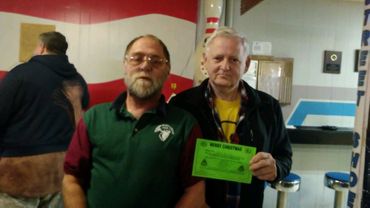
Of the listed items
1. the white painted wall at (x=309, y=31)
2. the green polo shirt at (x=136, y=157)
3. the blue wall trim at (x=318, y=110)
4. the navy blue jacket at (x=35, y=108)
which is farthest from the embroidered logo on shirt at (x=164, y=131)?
the blue wall trim at (x=318, y=110)

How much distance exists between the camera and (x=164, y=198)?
4.00 feet

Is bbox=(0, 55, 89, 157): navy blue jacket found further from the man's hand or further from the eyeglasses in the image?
the man's hand

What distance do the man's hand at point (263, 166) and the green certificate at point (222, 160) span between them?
0.07 feet

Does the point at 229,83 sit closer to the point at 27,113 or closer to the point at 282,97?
the point at 27,113

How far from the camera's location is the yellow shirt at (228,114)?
56.0 inches

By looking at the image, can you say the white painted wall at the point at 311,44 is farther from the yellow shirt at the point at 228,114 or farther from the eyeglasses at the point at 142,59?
the eyeglasses at the point at 142,59

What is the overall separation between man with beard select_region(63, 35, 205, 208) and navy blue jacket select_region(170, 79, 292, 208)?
12cm

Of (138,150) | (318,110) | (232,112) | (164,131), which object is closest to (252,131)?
(232,112)

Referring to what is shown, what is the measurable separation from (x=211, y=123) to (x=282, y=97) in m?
1.84

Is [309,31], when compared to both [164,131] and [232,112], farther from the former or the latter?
[164,131]

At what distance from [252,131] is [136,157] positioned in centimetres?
53

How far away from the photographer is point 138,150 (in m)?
1.20

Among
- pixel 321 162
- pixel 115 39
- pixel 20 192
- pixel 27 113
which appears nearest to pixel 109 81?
pixel 115 39

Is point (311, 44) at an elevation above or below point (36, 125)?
above
